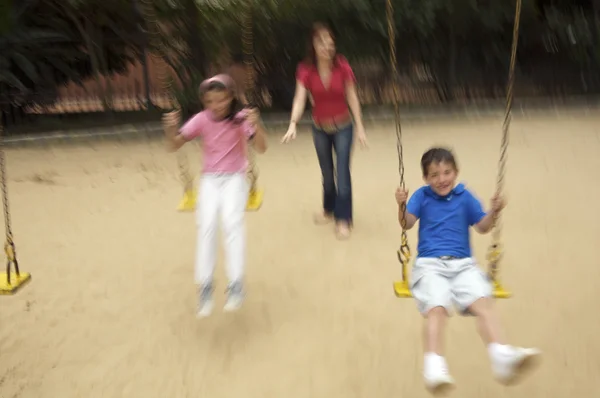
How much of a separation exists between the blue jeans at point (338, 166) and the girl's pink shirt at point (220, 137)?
1.07 m

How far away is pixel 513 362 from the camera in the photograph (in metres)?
2.07

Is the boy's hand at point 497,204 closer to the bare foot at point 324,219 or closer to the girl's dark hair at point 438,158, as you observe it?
the girl's dark hair at point 438,158

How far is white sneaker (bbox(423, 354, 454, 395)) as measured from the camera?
2.04 meters

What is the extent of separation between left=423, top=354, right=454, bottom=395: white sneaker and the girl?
1115 mm

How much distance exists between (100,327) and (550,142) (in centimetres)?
604

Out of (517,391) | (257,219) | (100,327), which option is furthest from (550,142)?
(100,327)

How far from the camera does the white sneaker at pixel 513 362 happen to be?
206 centimetres

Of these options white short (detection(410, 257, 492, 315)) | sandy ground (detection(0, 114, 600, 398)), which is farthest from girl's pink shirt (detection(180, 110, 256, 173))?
white short (detection(410, 257, 492, 315))

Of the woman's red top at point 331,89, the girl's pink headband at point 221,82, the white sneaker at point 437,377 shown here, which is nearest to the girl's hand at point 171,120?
the girl's pink headband at point 221,82

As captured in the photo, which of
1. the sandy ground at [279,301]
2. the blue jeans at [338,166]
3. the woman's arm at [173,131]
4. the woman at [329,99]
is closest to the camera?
the sandy ground at [279,301]

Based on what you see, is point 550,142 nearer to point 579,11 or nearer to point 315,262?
point 579,11

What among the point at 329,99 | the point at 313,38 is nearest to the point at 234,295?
the point at 329,99

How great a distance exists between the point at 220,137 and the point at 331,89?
3.62 ft

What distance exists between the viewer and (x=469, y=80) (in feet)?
34.7
